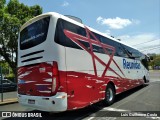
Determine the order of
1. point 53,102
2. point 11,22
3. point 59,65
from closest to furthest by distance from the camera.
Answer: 1. point 53,102
2. point 59,65
3. point 11,22

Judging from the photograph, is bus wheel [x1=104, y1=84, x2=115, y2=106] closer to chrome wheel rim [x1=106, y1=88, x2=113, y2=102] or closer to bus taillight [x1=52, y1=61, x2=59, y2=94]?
chrome wheel rim [x1=106, y1=88, x2=113, y2=102]

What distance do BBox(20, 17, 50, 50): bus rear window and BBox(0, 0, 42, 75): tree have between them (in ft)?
53.9

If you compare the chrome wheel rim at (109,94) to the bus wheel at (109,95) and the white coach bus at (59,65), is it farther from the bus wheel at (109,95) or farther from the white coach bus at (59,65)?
the white coach bus at (59,65)

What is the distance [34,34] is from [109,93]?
4589mm

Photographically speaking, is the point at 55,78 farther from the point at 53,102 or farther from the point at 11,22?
the point at 11,22

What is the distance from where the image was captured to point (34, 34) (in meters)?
7.93

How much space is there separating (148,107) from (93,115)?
2707mm

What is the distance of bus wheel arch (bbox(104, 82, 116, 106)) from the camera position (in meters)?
9.91

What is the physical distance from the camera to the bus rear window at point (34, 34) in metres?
7.48

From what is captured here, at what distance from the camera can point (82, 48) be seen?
8.25 m

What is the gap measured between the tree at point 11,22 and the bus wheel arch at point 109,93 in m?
16.2

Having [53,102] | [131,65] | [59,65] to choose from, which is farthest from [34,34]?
[131,65]

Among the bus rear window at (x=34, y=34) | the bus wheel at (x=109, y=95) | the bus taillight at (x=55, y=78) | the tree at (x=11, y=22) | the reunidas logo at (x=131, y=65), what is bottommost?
the bus wheel at (x=109, y=95)

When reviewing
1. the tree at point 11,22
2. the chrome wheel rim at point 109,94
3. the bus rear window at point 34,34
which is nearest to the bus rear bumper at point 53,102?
the bus rear window at point 34,34
